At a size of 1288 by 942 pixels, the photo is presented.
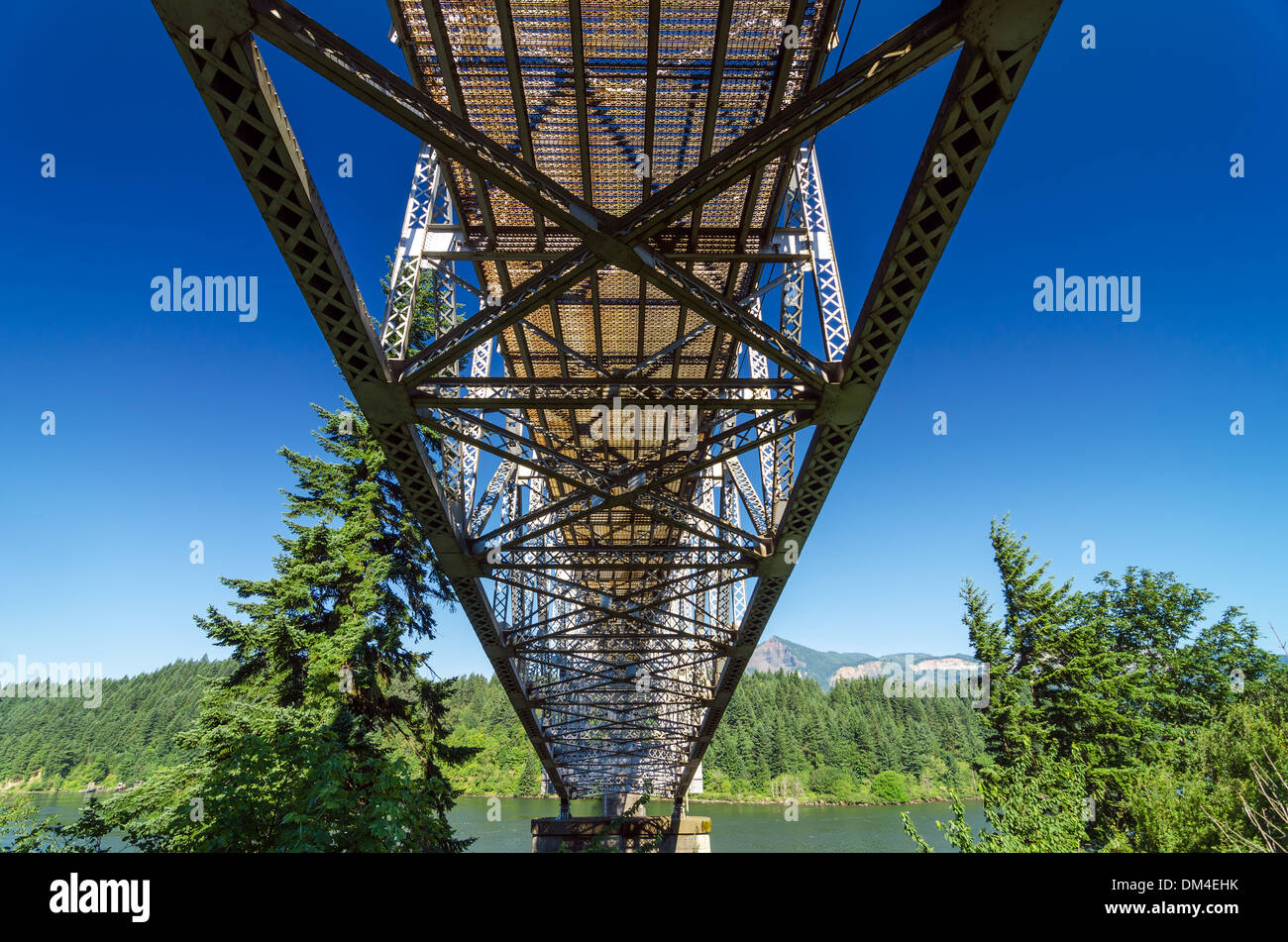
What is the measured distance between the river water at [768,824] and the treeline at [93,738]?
426 cm

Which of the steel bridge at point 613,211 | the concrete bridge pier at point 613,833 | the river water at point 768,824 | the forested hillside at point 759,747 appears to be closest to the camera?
the steel bridge at point 613,211

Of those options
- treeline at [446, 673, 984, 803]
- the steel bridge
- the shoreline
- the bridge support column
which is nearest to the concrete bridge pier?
the bridge support column

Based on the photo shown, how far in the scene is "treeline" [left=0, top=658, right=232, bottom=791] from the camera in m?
76.0

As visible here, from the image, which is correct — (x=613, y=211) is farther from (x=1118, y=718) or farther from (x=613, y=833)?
(x=1118, y=718)

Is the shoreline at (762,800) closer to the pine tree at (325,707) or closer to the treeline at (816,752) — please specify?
the treeline at (816,752)

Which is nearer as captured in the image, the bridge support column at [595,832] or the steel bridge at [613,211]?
the steel bridge at [613,211]

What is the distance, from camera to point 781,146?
4.79m

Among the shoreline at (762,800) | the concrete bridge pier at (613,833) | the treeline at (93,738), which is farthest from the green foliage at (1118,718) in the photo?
the treeline at (93,738)

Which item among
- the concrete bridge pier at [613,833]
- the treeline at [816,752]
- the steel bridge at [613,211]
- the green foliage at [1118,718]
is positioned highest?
the steel bridge at [613,211]

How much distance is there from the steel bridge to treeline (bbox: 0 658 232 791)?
77044 mm

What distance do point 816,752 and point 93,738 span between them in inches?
3871

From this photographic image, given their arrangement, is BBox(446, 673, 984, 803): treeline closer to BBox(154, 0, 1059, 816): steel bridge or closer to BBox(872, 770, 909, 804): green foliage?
BBox(872, 770, 909, 804): green foliage

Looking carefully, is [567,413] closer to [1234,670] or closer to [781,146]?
[781,146]

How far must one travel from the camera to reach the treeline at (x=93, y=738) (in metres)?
76.0
